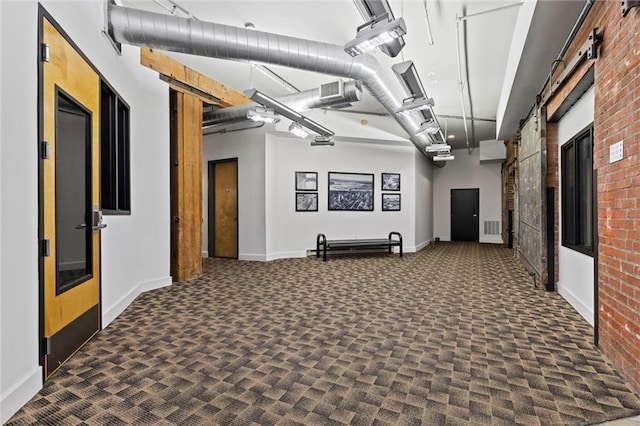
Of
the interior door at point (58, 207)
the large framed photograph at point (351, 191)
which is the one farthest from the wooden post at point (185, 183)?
the large framed photograph at point (351, 191)

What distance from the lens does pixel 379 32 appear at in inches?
116

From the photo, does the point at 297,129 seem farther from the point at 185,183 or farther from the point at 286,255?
the point at 286,255

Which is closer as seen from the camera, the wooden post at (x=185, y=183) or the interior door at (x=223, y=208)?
the wooden post at (x=185, y=183)

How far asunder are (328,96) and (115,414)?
4.74 meters

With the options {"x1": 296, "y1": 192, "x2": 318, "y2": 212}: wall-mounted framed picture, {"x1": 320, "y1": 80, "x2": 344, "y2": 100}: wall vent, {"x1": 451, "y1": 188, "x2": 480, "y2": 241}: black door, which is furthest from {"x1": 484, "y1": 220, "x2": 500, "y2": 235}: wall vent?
{"x1": 320, "y1": 80, "x2": 344, "y2": 100}: wall vent

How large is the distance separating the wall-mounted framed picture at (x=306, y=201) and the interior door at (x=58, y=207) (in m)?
4.98

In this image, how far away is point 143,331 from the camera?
3.22 m

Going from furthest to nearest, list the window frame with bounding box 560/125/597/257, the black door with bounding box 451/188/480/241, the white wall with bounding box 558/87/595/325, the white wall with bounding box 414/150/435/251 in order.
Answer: the black door with bounding box 451/188/480/241 → the white wall with bounding box 414/150/435/251 → the window frame with bounding box 560/125/597/257 → the white wall with bounding box 558/87/595/325

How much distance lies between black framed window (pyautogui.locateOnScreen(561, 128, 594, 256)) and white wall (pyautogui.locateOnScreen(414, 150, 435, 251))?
518 centimetres

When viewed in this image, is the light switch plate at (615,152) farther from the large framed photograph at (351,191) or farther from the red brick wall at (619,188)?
the large framed photograph at (351,191)

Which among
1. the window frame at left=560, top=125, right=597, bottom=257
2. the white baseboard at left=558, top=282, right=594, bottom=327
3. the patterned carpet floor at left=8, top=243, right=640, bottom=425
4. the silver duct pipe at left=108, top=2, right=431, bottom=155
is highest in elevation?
the silver duct pipe at left=108, top=2, right=431, bottom=155

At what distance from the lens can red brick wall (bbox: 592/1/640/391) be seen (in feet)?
7.05

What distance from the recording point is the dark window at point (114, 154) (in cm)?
375

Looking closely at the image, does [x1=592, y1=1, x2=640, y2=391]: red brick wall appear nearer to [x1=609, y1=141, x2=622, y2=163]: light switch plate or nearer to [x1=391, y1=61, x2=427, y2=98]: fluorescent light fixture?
[x1=609, y1=141, x2=622, y2=163]: light switch plate
